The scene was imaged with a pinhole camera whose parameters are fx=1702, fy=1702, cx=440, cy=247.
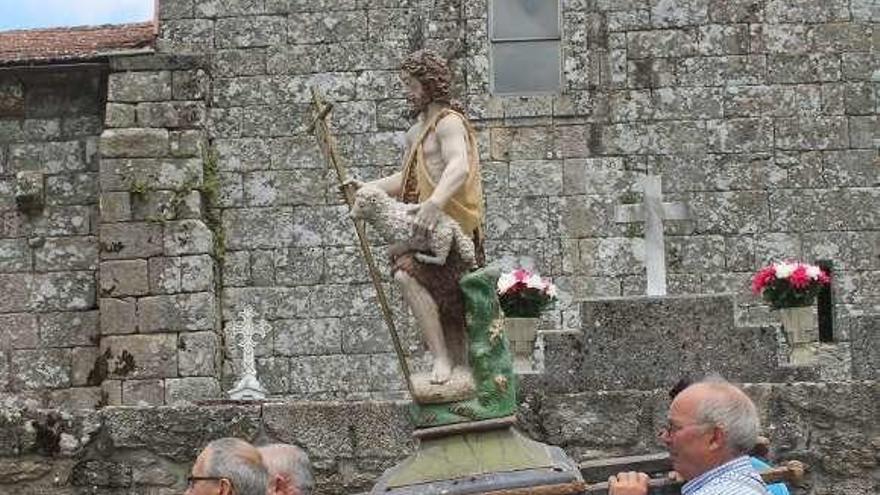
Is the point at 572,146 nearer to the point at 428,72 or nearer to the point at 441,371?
the point at 428,72

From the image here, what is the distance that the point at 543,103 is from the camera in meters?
11.2

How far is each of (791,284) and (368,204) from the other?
13.2ft

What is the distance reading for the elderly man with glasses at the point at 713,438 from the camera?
161 inches

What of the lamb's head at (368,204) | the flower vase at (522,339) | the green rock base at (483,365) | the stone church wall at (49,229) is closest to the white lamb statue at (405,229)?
the lamb's head at (368,204)

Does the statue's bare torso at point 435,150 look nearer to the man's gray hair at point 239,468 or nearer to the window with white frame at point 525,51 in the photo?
the man's gray hair at point 239,468

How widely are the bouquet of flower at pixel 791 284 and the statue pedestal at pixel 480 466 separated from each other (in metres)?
3.83

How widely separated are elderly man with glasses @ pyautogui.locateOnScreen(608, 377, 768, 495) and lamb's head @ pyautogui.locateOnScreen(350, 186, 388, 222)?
216 centimetres

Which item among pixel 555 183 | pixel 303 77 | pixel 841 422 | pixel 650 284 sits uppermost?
pixel 303 77

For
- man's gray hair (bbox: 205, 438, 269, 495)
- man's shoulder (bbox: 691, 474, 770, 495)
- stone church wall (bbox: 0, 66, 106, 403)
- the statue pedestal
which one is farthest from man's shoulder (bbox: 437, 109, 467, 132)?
stone church wall (bbox: 0, 66, 106, 403)

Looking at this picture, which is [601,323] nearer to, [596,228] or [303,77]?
[596,228]

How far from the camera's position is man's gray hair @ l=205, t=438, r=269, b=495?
13.8 ft

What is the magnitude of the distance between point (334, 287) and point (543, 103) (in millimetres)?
1832

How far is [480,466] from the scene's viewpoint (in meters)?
5.67

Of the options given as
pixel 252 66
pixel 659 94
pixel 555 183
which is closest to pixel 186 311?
A: pixel 252 66
